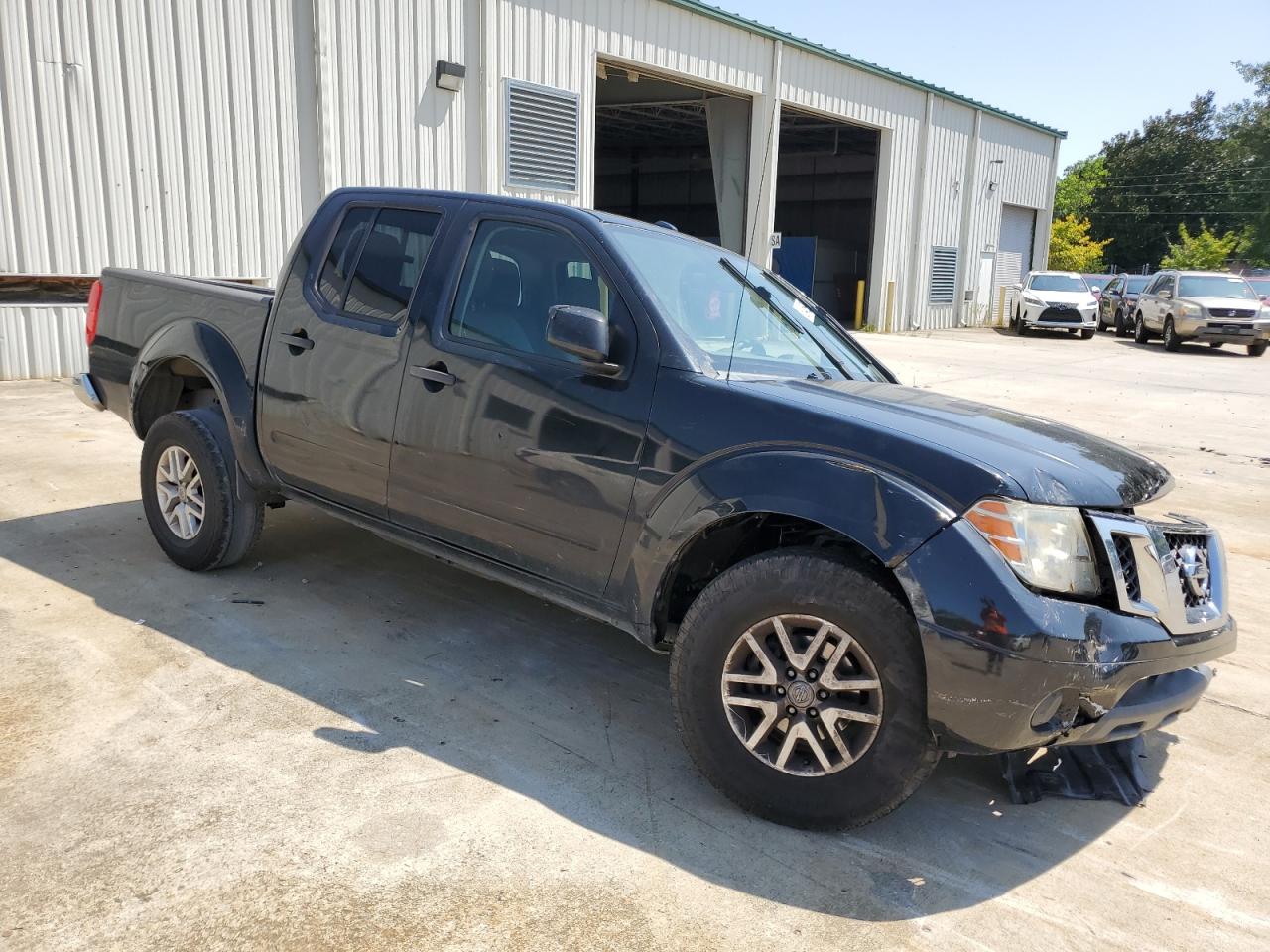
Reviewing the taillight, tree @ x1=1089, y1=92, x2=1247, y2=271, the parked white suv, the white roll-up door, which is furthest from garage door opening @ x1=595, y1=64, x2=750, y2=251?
tree @ x1=1089, y1=92, x2=1247, y2=271

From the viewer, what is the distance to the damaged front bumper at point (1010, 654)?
8.65ft

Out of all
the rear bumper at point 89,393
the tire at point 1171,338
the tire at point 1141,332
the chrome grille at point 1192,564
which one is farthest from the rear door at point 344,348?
the tire at point 1141,332

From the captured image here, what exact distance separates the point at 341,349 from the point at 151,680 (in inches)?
59.2

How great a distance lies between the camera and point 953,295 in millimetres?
28688

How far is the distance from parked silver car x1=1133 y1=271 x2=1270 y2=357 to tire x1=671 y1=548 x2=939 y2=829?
22613 mm

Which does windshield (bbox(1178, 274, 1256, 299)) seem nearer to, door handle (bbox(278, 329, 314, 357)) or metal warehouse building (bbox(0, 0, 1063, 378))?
metal warehouse building (bbox(0, 0, 1063, 378))

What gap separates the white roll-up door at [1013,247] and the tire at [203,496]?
29.0m

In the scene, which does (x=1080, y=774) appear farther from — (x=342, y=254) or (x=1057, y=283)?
(x=1057, y=283)

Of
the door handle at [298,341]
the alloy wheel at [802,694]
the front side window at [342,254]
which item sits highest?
the front side window at [342,254]

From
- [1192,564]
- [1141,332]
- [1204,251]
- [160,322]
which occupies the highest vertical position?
[1204,251]

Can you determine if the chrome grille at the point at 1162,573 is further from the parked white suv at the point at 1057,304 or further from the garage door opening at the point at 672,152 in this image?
the parked white suv at the point at 1057,304

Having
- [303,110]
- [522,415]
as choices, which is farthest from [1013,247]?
[522,415]

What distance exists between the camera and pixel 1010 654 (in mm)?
2631

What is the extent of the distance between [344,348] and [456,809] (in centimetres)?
206
